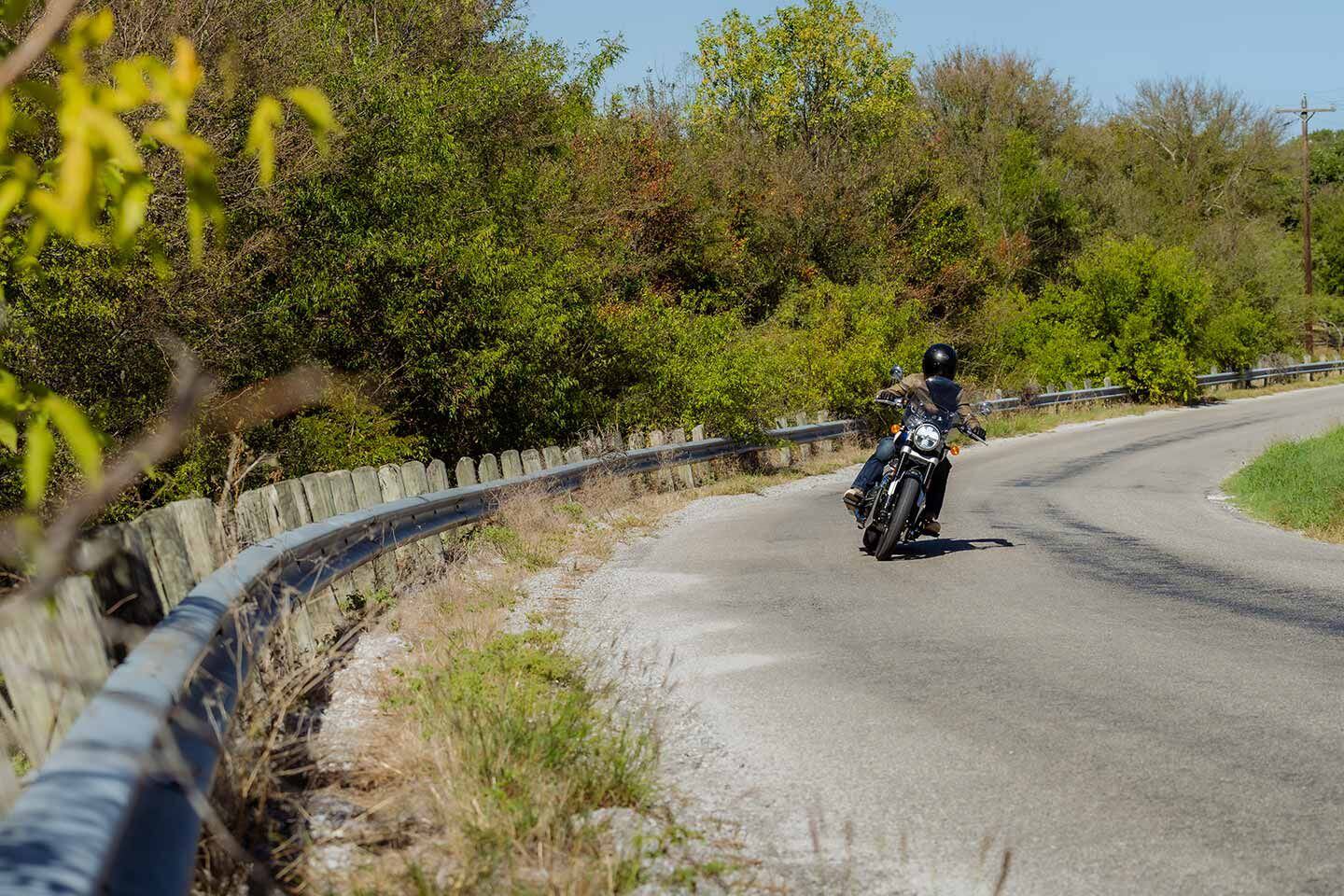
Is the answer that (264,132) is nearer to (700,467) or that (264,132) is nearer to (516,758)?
(516,758)

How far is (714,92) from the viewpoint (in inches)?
2265

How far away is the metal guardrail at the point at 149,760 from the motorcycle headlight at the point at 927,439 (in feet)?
23.3

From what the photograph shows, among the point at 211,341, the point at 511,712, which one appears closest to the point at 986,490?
the point at 211,341

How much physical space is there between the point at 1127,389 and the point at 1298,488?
1086 inches

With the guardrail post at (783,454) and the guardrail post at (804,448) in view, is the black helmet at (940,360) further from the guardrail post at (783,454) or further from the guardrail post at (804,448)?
the guardrail post at (804,448)

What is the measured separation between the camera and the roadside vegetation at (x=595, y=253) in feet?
44.8

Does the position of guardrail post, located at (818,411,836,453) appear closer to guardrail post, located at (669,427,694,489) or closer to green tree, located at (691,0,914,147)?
guardrail post, located at (669,427,694,489)

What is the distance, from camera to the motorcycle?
11711 millimetres

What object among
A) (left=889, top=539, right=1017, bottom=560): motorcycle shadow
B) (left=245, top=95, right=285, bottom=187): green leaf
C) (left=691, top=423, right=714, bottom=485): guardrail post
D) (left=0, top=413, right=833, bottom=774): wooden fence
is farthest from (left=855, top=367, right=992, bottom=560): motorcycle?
(left=245, top=95, right=285, bottom=187): green leaf

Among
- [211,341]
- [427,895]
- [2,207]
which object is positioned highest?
[211,341]

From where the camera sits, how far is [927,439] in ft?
38.4

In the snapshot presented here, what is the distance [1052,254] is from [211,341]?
44096 millimetres

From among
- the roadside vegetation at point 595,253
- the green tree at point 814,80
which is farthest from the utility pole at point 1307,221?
the green tree at point 814,80

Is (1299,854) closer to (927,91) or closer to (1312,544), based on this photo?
(1312,544)
